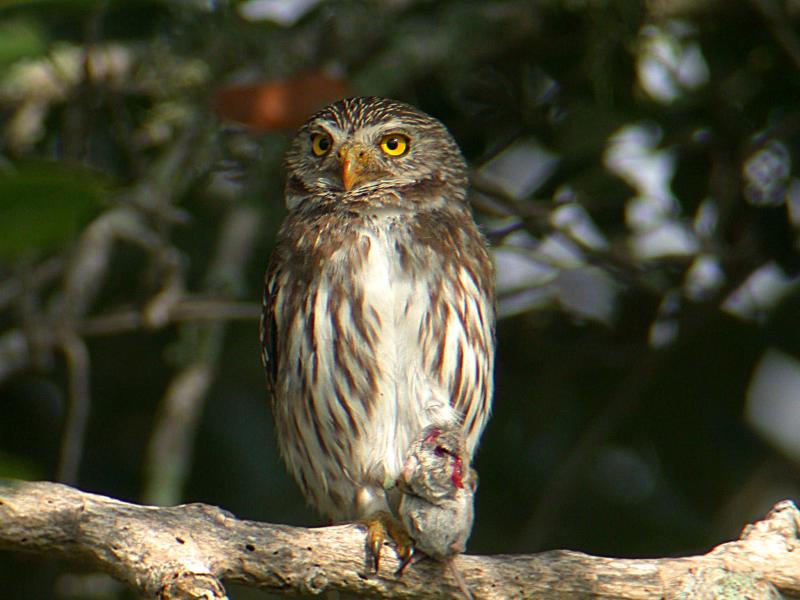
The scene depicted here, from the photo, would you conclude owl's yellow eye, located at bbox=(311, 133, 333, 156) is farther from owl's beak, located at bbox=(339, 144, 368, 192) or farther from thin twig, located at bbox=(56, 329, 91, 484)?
thin twig, located at bbox=(56, 329, 91, 484)

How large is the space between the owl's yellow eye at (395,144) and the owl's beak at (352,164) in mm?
103

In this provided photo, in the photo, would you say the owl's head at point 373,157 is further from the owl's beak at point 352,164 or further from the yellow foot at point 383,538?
the yellow foot at point 383,538

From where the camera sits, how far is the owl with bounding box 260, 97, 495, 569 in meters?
3.49

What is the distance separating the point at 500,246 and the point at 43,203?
11.8 ft

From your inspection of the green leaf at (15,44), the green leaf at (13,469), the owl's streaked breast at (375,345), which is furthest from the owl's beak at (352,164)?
the green leaf at (13,469)

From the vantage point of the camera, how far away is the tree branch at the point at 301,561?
2.41 meters

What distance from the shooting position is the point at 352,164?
3877mm

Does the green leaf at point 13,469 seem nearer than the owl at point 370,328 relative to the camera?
Yes

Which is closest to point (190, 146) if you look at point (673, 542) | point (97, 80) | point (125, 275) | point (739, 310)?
point (97, 80)

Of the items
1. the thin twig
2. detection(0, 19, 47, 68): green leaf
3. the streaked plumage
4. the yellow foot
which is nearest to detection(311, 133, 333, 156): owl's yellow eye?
the streaked plumage

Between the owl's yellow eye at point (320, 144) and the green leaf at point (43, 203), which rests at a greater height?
the owl's yellow eye at point (320, 144)

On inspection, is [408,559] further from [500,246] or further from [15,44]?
[500,246]

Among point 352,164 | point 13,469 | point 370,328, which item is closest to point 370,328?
point 370,328

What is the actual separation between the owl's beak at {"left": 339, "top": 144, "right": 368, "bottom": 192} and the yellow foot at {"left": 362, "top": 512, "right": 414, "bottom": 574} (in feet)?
4.08
